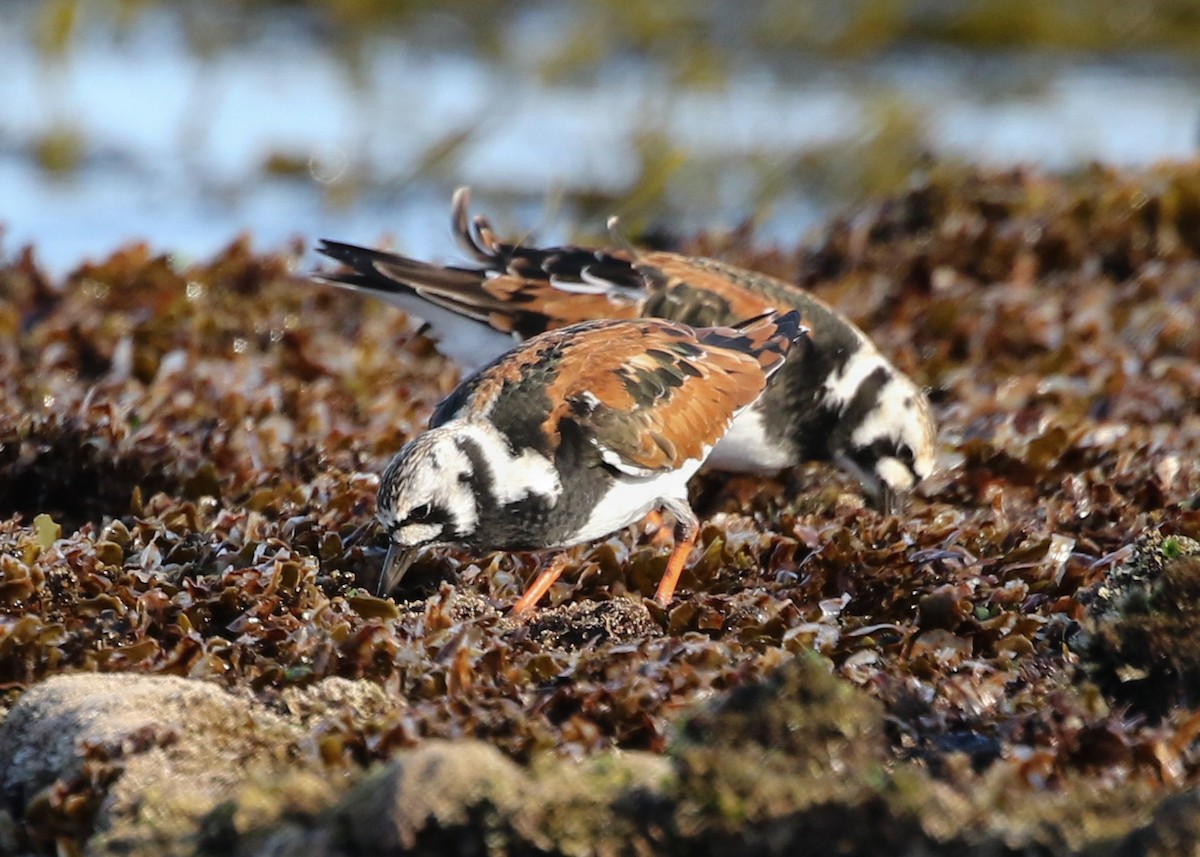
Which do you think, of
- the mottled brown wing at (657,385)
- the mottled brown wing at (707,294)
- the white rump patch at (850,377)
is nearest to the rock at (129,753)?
the mottled brown wing at (657,385)

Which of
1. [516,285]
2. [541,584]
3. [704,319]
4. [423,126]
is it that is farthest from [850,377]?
[423,126]

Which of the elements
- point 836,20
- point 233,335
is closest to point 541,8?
point 836,20

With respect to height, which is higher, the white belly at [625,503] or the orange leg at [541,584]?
the white belly at [625,503]

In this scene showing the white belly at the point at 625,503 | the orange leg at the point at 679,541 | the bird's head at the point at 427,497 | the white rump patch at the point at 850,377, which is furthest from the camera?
the white rump patch at the point at 850,377

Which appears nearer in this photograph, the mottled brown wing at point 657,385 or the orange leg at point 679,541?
the mottled brown wing at point 657,385

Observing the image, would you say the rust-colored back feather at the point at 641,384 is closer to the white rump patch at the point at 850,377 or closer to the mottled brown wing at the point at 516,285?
the mottled brown wing at the point at 516,285

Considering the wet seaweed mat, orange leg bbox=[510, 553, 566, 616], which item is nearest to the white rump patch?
the wet seaweed mat

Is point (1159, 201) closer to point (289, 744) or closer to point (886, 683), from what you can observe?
point (886, 683)
